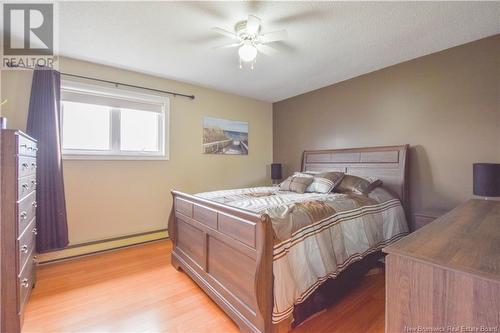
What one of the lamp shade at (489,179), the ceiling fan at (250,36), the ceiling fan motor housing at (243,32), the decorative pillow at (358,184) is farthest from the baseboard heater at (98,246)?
the lamp shade at (489,179)

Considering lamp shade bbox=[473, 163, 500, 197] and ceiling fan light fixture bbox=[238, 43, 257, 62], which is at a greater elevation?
ceiling fan light fixture bbox=[238, 43, 257, 62]

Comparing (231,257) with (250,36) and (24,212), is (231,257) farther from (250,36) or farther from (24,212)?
(250,36)

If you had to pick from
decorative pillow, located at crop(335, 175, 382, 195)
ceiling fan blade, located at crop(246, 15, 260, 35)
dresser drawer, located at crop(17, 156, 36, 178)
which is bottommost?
decorative pillow, located at crop(335, 175, 382, 195)

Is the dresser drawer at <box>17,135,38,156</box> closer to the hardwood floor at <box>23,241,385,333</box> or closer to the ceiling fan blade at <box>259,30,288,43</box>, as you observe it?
the hardwood floor at <box>23,241,385,333</box>

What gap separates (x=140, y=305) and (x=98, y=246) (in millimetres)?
1499

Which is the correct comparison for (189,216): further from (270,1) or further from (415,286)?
(270,1)

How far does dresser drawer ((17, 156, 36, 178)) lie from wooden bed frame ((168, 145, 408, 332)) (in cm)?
122

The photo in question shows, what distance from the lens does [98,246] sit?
2.95 m

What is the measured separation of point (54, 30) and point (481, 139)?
14.4ft

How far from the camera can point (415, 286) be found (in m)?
Answer: 0.81

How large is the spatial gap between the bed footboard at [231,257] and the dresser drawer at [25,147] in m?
1.27

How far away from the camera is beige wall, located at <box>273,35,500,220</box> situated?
2350 mm

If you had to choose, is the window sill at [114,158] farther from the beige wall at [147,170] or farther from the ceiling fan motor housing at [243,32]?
the ceiling fan motor housing at [243,32]

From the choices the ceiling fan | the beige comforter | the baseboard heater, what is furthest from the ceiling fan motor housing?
the baseboard heater
